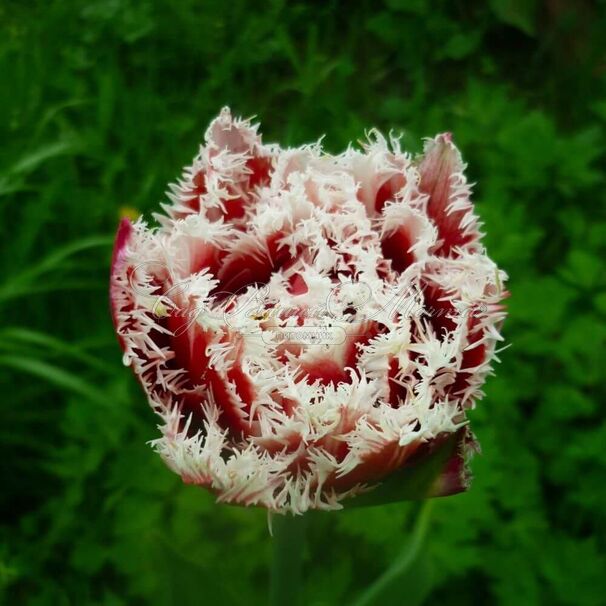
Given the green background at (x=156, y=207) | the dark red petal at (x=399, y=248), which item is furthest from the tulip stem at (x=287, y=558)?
the dark red petal at (x=399, y=248)

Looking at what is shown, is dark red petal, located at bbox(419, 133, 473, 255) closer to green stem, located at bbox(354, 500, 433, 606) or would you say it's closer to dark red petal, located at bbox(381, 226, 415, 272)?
dark red petal, located at bbox(381, 226, 415, 272)

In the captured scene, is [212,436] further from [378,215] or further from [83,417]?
[83,417]

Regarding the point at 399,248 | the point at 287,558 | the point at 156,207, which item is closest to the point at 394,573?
the point at 287,558

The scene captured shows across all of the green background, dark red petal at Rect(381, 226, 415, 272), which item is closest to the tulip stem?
the green background

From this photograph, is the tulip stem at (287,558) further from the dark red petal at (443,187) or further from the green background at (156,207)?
the dark red petal at (443,187)

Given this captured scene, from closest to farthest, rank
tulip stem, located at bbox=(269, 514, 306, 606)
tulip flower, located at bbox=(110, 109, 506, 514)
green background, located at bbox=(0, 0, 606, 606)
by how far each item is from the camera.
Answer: tulip flower, located at bbox=(110, 109, 506, 514), tulip stem, located at bbox=(269, 514, 306, 606), green background, located at bbox=(0, 0, 606, 606)

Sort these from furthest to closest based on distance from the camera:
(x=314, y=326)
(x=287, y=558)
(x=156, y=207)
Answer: (x=156, y=207)
(x=287, y=558)
(x=314, y=326)

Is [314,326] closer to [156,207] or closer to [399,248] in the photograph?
[399,248]
